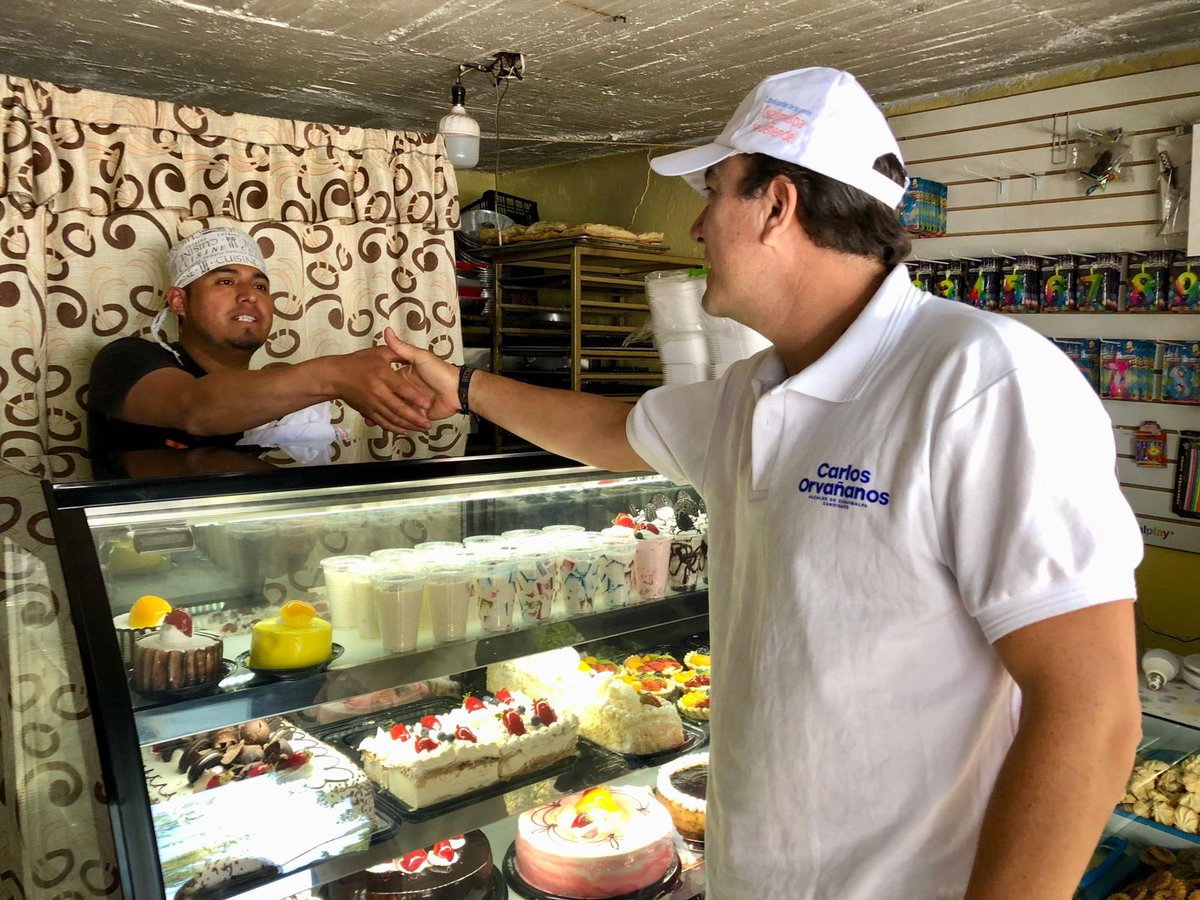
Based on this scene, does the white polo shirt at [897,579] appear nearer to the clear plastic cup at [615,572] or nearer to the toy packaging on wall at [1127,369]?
the clear plastic cup at [615,572]

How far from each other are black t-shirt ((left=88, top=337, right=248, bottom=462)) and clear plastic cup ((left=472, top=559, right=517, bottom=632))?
830 millimetres

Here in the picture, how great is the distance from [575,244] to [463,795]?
11.9ft

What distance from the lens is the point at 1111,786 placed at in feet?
3.64

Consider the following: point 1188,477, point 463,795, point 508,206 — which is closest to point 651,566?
point 463,795

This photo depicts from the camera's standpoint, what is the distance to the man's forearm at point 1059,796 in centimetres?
108

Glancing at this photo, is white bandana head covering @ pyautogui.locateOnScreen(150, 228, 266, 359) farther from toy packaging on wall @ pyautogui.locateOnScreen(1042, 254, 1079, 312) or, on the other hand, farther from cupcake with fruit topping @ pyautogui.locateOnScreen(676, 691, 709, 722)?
toy packaging on wall @ pyautogui.locateOnScreen(1042, 254, 1079, 312)

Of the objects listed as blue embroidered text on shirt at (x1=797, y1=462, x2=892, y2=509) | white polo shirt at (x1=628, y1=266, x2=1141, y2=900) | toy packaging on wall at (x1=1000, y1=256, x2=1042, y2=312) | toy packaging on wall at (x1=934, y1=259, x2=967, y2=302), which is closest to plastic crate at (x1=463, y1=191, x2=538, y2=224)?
toy packaging on wall at (x1=934, y1=259, x2=967, y2=302)

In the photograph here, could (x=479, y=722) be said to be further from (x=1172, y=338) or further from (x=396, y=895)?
(x=1172, y=338)

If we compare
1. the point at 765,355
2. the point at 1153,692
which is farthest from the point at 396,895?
the point at 1153,692

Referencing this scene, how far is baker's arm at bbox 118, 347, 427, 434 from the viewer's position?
2.16 m

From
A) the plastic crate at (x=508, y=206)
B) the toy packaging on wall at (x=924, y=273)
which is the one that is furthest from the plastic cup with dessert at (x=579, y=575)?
the plastic crate at (x=508, y=206)

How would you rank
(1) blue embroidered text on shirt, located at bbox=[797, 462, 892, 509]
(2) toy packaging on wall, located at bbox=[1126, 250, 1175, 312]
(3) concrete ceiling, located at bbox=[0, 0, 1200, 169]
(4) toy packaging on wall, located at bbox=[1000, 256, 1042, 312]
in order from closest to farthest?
(1) blue embroidered text on shirt, located at bbox=[797, 462, 892, 509] → (3) concrete ceiling, located at bbox=[0, 0, 1200, 169] → (2) toy packaging on wall, located at bbox=[1126, 250, 1175, 312] → (4) toy packaging on wall, located at bbox=[1000, 256, 1042, 312]

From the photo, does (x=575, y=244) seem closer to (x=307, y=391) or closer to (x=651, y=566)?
(x=651, y=566)

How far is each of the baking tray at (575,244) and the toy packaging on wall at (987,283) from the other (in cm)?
182
